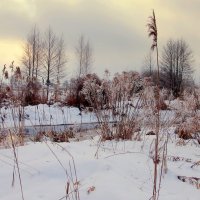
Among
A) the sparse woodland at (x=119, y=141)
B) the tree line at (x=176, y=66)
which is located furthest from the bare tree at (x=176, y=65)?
the sparse woodland at (x=119, y=141)

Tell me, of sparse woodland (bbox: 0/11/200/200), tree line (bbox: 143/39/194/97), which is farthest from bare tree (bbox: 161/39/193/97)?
sparse woodland (bbox: 0/11/200/200)

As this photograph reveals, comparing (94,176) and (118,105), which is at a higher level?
(118,105)

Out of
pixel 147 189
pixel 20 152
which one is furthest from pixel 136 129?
pixel 147 189

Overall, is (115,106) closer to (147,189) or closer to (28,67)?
(147,189)

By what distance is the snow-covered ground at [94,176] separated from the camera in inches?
132

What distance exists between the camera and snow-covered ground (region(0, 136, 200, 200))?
3363mm

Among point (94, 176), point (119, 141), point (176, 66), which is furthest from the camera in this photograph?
point (176, 66)

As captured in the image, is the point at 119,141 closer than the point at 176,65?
Yes

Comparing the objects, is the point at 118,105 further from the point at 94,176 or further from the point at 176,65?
the point at 176,65

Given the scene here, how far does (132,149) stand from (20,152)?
5.38 ft

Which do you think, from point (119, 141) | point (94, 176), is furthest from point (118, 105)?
point (94, 176)

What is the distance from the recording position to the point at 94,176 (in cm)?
372

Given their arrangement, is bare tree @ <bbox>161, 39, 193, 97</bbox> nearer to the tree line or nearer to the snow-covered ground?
the tree line

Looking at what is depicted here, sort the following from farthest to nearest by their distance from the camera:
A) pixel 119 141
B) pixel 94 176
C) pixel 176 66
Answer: pixel 176 66 < pixel 119 141 < pixel 94 176
